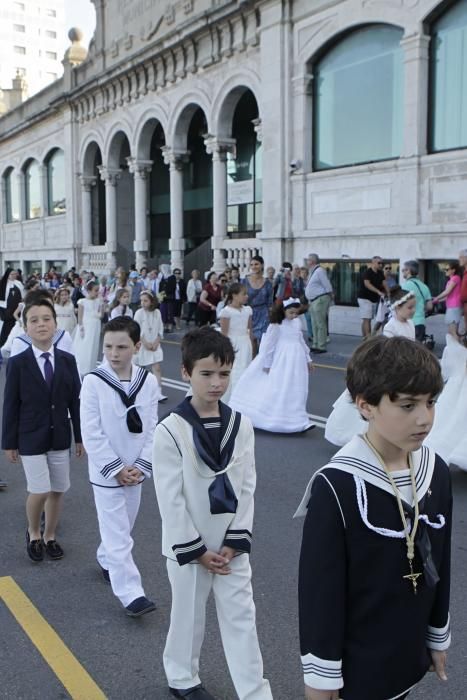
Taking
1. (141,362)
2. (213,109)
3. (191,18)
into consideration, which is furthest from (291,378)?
(191,18)

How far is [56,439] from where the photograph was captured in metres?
4.75

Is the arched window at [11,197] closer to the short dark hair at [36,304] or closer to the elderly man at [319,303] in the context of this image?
the elderly man at [319,303]

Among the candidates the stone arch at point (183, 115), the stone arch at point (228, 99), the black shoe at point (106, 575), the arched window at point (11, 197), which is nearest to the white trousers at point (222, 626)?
the black shoe at point (106, 575)

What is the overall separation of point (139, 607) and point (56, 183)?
113 ft

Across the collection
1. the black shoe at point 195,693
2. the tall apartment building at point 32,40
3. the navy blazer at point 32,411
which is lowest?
the black shoe at point 195,693

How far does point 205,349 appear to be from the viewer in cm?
318

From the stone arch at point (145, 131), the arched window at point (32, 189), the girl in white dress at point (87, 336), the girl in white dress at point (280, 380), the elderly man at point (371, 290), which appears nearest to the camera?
the girl in white dress at point (280, 380)

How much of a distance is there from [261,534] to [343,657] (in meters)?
3.25

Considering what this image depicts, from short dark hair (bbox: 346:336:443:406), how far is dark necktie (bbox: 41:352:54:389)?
3114 millimetres

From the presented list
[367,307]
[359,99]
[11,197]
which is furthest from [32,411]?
[11,197]

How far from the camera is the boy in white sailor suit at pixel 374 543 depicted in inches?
79.2

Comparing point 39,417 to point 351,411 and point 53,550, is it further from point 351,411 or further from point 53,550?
point 351,411

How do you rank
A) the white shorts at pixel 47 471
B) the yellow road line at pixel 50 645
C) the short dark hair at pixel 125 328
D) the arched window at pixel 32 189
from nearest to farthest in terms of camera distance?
the yellow road line at pixel 50 645 < the short dark hair at pixel 125 328 < the white shorts at pixel 47 471 < the arched window at pixel 32 189

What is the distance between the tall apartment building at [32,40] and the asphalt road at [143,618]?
114 metres
